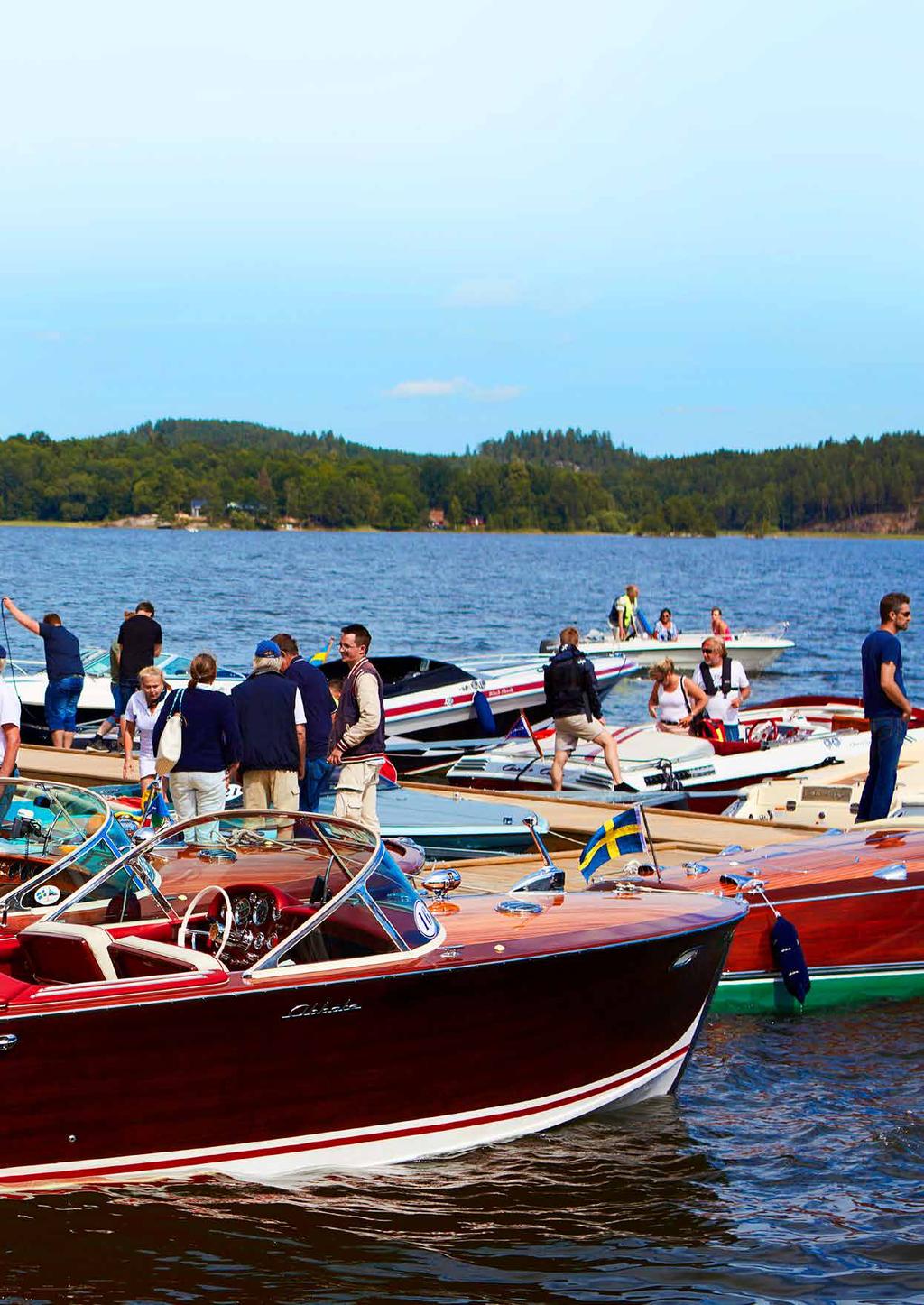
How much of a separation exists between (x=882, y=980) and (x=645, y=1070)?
8.46 feet

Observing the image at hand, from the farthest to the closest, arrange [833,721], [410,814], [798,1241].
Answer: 1. [833,721]
2. [410,814]
3. [798,1241]

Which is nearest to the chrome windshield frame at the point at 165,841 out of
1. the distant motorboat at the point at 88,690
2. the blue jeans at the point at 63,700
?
the blue jeans at the point at 63,700

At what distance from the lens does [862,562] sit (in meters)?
136

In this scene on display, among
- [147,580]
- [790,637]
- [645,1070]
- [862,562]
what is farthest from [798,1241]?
[862,562]

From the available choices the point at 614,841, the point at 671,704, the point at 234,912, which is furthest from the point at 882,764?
the point at 234,912

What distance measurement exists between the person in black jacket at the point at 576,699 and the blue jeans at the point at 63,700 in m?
6.61

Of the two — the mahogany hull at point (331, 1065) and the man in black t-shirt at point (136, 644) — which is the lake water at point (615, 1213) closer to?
the mahogany hull at point (331, 1065)

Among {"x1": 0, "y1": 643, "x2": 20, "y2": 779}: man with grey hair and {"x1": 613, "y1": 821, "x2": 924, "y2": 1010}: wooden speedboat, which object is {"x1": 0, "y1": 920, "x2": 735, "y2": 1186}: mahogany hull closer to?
{"x1": 613, "y1": 821, "x2": 924, "y2": 1010}: wooden speedboat

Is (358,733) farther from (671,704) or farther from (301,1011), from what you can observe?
(671,704)

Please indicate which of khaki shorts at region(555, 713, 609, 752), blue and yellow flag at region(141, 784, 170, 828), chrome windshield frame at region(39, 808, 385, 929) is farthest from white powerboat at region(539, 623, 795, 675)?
chrome windshield frame at region(39, 808, 385, 929)

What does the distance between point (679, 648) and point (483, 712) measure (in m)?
10.8

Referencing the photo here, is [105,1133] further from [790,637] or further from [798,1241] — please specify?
[790,637]

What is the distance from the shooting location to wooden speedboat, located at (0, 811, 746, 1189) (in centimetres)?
625

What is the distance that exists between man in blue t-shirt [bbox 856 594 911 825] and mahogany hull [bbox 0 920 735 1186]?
14.7 feet
